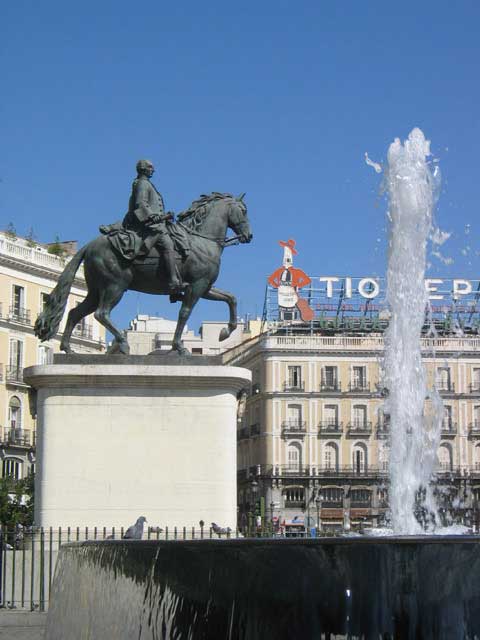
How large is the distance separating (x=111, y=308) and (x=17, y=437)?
2097 inches

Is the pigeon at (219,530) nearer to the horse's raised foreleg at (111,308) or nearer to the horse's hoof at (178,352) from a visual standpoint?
the horse's hoof at (178,352)

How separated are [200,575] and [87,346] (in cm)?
7003

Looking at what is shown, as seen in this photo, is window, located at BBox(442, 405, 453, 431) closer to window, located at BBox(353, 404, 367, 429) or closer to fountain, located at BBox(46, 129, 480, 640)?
window, located at BBox(353, 404, 367, 429)

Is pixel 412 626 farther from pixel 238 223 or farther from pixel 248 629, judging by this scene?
pixel 238 223

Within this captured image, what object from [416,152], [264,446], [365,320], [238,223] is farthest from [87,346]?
[238,223]

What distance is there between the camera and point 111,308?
2002 cm

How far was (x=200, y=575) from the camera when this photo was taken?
836cm

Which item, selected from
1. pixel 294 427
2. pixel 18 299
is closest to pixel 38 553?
pixel 18 299

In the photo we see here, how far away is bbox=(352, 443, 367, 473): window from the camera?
93625 mm

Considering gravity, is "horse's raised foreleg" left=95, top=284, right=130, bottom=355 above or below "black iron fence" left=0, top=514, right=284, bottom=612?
above

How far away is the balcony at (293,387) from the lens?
310ft

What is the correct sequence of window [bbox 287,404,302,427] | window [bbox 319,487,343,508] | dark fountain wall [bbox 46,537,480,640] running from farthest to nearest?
window [bbox 287,404,302,427] < window [bbox 319,487,343,508] < dark fountain wall [bbox 46,537,480,640]

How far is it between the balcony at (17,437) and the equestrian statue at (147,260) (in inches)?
2042

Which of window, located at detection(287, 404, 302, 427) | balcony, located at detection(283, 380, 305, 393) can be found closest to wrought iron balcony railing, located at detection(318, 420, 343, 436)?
window, located at detection(287, 404, 302, 427)
